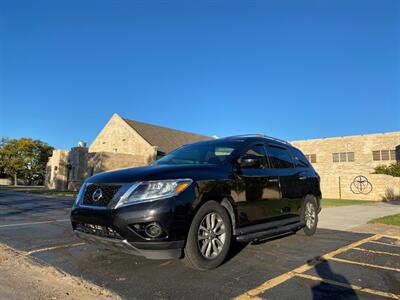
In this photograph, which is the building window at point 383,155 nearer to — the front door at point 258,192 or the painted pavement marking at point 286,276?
the painted pavement marking at point 286,276

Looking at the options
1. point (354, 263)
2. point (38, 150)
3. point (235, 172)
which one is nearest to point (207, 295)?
point (235, 172)

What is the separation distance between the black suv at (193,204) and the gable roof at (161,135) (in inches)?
1245

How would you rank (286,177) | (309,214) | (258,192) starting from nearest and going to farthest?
(258,192) < (286,177) < (309,214)

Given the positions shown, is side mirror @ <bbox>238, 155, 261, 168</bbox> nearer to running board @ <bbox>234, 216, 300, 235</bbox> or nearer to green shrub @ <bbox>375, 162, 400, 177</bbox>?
running board @ <bbox>234, 216, 300, 235</bbox>

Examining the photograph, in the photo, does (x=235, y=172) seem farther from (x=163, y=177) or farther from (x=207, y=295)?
(x=207, y=295)

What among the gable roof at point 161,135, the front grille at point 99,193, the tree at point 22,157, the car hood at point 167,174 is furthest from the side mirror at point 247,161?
the tree at point 22,157

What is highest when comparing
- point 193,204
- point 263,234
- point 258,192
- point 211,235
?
point 258,192

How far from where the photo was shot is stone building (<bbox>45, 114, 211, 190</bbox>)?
3359 cm

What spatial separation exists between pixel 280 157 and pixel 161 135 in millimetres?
35211

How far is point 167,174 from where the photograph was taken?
4090 mm

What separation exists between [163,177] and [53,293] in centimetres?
167

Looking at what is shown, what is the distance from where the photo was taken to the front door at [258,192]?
4867mm

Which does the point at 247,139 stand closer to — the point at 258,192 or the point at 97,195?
the point at 258,192

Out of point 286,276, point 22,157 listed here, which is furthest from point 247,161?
point 22,157
